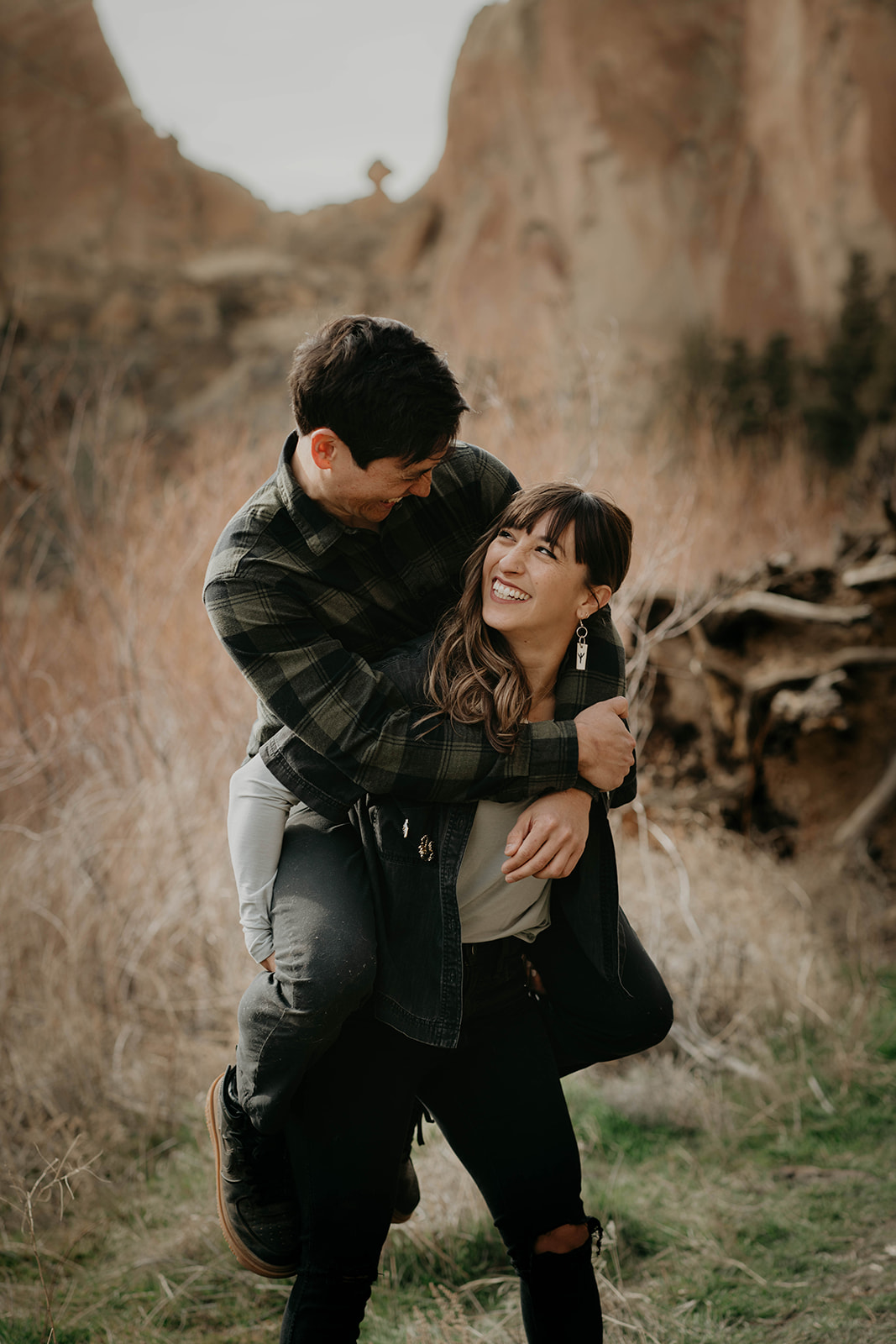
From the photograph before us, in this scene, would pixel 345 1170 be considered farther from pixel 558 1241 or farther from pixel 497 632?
pixel 497 632

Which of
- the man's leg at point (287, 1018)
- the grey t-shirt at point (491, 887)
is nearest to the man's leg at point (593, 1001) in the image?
the grey t-shirt at point (491, 887)

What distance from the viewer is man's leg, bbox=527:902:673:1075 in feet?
5.56

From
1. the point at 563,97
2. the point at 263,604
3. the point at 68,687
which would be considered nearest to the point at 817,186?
the point at 563,97

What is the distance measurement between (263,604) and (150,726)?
3.39m

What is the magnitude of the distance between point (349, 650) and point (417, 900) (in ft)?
1.39

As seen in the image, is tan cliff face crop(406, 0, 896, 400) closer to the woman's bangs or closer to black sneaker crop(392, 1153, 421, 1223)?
the woman's bangs

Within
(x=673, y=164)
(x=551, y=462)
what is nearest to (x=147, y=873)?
(x=551, y=462)

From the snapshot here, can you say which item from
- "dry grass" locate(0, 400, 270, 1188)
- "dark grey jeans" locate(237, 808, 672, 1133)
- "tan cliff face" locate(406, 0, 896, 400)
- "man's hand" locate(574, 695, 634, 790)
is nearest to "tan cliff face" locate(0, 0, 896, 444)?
"tan cliff face" locate(406, 0, 896, 400)

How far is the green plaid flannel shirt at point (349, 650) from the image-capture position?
152 centimetres

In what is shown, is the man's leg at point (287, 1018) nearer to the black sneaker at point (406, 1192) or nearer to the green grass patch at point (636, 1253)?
Result: the black sneaker at point (406, 1192)

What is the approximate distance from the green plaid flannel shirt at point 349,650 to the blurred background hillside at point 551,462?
467 mm

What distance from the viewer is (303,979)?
1438 millimetres

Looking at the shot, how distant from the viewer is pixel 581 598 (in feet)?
5.53

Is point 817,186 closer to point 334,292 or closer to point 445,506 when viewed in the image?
point 334,292
